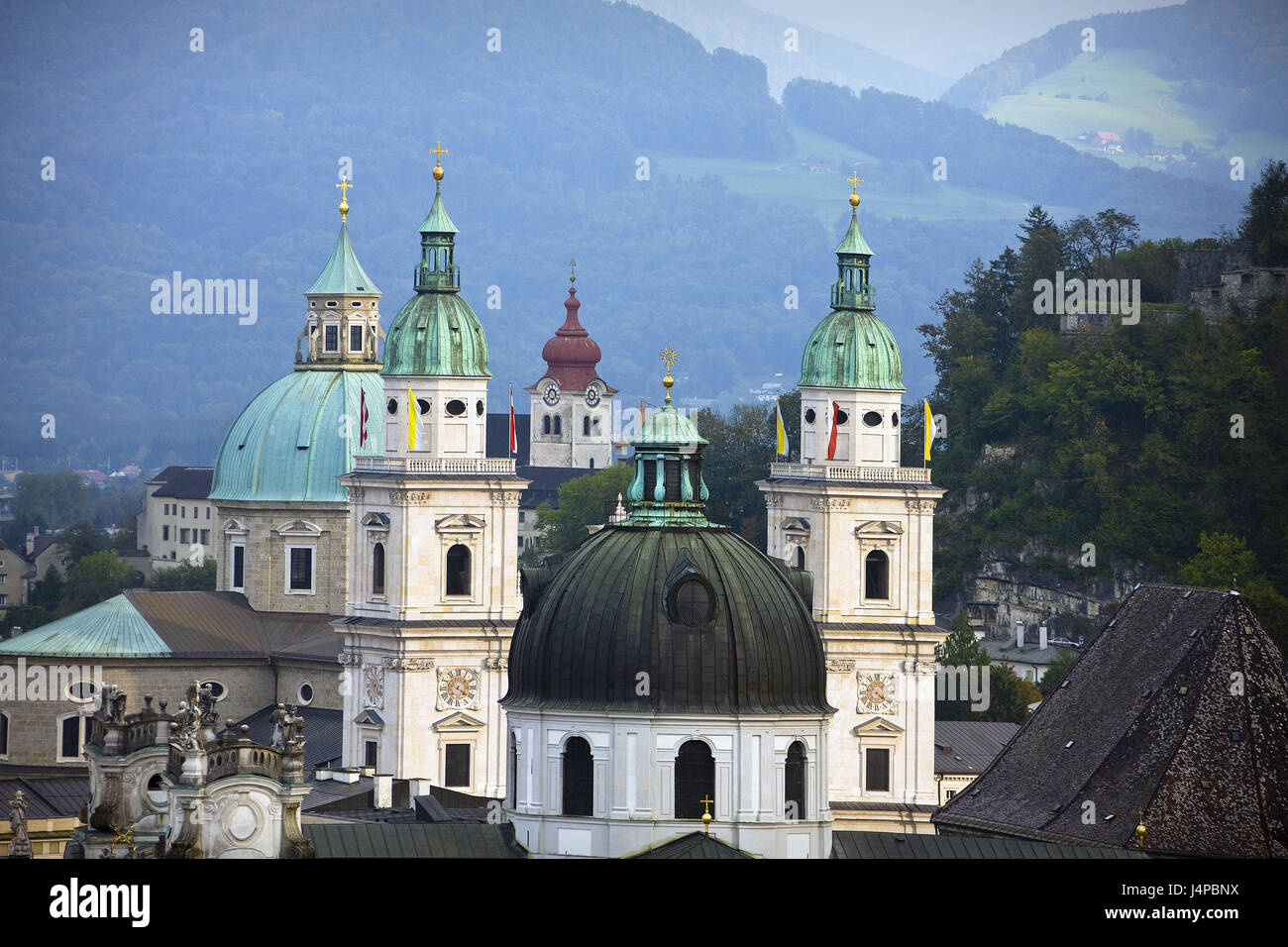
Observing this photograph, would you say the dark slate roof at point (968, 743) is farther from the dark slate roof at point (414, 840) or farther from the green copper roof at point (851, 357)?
the dark slate roof at point (414, 840)

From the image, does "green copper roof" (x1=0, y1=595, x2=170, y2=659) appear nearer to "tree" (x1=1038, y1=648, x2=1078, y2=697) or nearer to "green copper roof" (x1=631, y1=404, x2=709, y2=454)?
"tree" (x1=1038, y1=648, x2=1078, y2=697)

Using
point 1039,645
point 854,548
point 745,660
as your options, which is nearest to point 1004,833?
point 745,660

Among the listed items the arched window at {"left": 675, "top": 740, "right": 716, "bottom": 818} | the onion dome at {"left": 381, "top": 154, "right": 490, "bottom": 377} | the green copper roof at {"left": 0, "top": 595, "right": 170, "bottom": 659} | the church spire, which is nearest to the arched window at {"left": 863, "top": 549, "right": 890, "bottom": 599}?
the church spire

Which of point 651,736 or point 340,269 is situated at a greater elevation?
point 340,269

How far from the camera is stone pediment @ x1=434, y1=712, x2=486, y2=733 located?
115 metres

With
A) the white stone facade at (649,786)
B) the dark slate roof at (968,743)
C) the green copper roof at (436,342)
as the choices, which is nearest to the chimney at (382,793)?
the green copper roof at (436,342)

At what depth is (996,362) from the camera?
172 m

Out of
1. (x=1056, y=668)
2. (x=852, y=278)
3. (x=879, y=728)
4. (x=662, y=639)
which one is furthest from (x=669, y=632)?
(x=1056, y=668)

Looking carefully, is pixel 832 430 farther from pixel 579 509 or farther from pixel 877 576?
pixel 579 509

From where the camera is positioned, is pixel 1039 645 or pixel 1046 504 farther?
pixel 1046 504

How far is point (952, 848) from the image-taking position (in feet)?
267

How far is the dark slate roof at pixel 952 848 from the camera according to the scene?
3120 inches

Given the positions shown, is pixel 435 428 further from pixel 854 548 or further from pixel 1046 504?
pixel 1046 504
